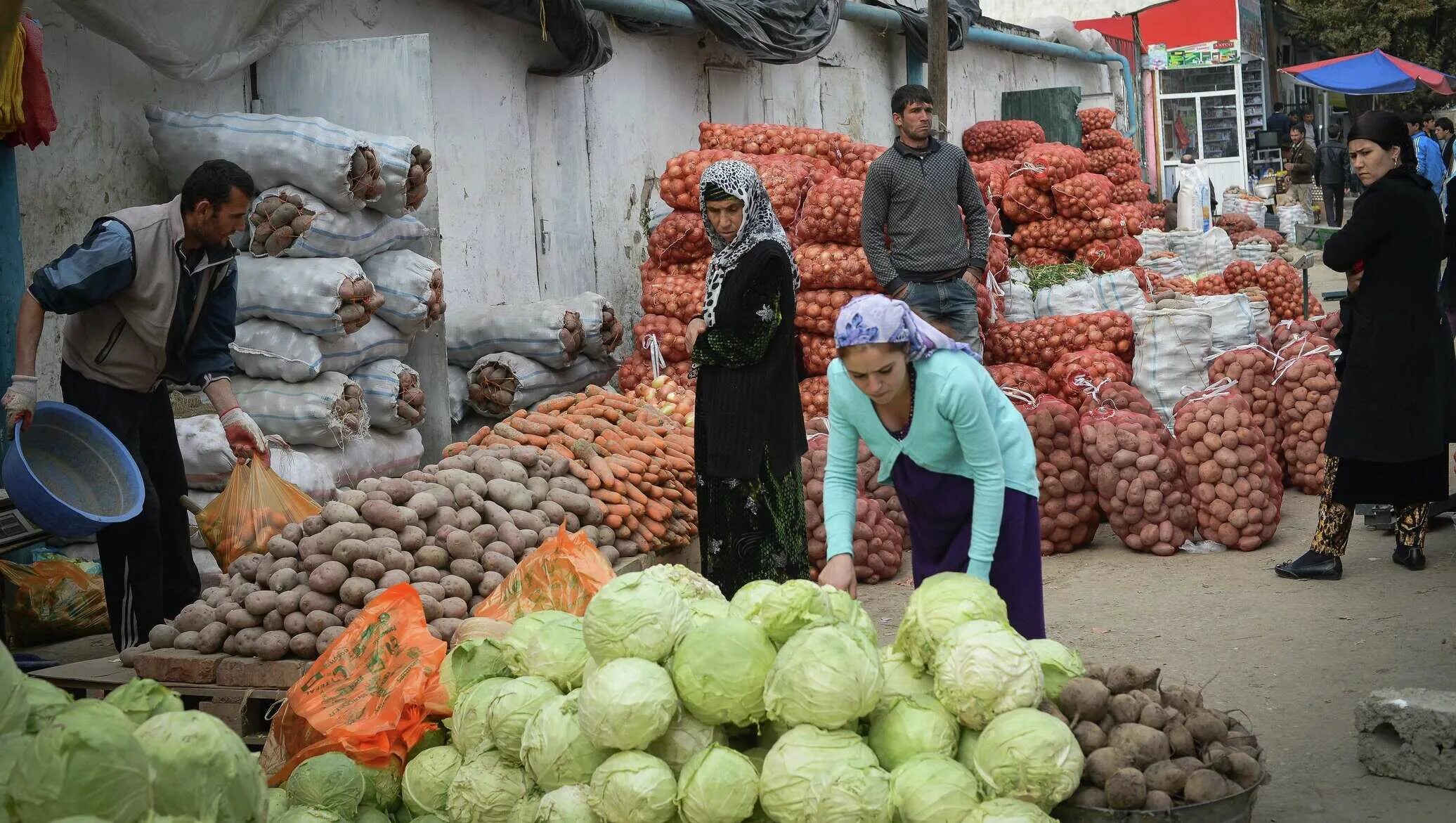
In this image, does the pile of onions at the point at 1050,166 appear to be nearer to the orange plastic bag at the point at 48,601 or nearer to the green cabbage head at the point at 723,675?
the orange plastic bag at the point at 48,601

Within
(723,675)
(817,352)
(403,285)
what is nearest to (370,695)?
(723,675)

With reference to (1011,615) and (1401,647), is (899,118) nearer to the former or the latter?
(1401,647)

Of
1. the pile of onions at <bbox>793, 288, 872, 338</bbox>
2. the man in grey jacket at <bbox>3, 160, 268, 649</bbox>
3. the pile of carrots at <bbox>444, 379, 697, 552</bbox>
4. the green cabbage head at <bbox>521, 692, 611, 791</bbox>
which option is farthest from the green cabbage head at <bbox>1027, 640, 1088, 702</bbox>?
the pile of onions at <bbox>793, 288, 872, 338</bbox>

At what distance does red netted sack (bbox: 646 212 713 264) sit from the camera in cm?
851

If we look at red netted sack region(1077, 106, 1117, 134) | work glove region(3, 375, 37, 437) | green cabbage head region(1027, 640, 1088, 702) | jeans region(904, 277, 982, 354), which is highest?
red netted sack region(1077, 106, 1117, 134)

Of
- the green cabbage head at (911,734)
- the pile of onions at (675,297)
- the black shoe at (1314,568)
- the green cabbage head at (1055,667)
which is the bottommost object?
A: the black shoe at (1314,568)

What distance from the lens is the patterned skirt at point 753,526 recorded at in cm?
502

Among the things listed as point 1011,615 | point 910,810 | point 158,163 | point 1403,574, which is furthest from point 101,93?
point 1403,574

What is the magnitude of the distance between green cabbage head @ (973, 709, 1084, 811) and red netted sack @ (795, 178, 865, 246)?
620 centimetres

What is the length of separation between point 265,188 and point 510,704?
3.79 meters

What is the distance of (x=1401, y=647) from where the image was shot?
16.5ft

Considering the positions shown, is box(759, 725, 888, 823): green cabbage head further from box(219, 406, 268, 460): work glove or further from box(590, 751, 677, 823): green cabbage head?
box(219, 406, 268, 460): work glove

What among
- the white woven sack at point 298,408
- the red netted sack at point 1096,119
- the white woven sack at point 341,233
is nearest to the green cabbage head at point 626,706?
the white woven sack at point 298,408

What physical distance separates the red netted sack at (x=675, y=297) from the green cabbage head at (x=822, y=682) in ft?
19.5
